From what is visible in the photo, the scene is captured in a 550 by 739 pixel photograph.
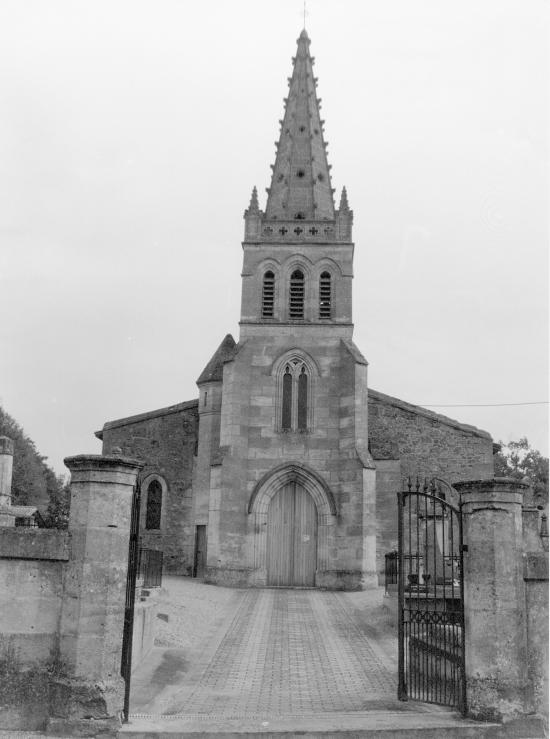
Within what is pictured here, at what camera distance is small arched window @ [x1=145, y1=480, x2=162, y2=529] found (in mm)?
31453

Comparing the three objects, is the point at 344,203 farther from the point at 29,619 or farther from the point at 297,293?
the point at 29,619

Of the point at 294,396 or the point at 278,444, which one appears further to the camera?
the point at 294,396

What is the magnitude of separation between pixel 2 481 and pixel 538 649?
16.5 meters

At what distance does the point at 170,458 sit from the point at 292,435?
21.5 ft

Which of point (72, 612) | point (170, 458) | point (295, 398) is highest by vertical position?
point (295, 398)

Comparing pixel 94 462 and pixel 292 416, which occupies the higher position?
pixel 292 416

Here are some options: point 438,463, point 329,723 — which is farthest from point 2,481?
point 438,463

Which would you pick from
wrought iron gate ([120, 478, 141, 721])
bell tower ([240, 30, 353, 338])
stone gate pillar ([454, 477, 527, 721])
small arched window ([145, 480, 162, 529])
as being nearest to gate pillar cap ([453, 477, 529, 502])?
stone gate pillar ([454, 477, 527, 721])

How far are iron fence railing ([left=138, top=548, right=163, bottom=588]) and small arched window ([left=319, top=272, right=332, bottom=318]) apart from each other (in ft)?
44.8

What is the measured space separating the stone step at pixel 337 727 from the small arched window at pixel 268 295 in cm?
2184

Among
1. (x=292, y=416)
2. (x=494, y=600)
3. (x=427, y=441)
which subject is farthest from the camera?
(x=427, y=441)

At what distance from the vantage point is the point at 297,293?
3008 cm

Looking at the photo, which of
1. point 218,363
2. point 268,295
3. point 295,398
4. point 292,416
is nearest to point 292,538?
point 292,416

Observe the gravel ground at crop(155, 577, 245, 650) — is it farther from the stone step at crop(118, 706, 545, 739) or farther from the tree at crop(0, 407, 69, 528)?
the tree at crop(0, 407, 69, 528)
